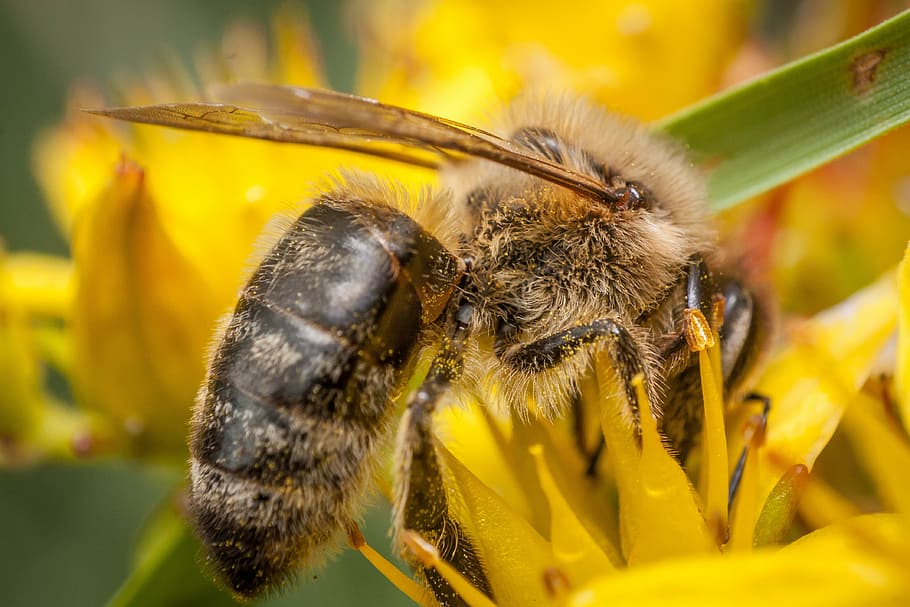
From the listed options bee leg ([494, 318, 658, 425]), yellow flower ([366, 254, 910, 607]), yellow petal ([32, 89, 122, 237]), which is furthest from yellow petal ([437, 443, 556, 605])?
yellow petal ([32, 89, 122, 237])

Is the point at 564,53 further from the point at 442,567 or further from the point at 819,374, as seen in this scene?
the point at 442,567

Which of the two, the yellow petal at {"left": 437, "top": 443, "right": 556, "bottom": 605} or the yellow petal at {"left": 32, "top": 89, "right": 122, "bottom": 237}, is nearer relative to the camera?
the yellow petal at {"left": 437, "top": 443, "right": 556, "bottom": 605}

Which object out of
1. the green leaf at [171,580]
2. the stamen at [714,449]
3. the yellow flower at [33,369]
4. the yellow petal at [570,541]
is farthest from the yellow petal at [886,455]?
the yellow flower at [33,369]

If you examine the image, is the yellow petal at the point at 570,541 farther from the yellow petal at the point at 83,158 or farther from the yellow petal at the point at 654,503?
the yellow petal at the point at 83,158

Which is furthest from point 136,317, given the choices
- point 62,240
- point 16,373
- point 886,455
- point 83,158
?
point 62,240

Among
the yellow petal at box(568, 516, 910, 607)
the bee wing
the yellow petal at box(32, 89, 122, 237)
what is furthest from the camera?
the yellow petal at box(32, 89, 122, 237)

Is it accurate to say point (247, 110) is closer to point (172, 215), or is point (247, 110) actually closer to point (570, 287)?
point (570, 287)

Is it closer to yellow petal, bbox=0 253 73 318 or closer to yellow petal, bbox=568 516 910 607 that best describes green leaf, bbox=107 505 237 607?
yellow petal, bbox=0 253 73 318
